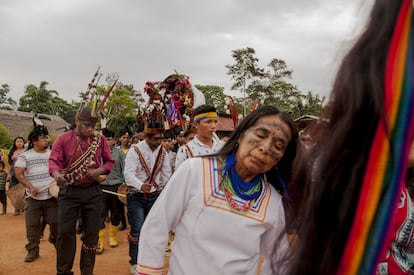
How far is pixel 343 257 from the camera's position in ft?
2.49

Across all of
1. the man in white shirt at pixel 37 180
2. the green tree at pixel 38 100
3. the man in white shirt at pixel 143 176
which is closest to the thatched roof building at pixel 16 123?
the green tree at pixel 38 100

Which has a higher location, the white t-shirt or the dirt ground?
the white t-shirt

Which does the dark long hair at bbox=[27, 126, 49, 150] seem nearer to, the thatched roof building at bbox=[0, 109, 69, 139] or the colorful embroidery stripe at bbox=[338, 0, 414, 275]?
the colorful embroidery stripe at bbox=[338, 0, 414, 275]

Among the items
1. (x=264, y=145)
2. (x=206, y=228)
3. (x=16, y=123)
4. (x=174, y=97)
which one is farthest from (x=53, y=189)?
(x=16, y=123)

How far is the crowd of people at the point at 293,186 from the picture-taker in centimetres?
73

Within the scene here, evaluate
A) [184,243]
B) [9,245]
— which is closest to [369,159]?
[184,243]

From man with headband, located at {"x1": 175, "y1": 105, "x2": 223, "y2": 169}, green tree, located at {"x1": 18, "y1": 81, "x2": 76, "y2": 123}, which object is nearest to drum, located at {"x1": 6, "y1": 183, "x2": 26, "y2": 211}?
man with headband, located at {"x1": 175, "y1": 105, "x2": 223, "y2": 169}

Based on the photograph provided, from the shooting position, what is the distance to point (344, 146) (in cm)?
77

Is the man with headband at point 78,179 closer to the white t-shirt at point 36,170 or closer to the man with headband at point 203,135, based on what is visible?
the man with headband at point 203,135

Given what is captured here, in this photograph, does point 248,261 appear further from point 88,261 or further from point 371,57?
point 88,261

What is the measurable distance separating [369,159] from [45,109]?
56.0 m

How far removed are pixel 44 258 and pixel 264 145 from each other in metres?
5.42

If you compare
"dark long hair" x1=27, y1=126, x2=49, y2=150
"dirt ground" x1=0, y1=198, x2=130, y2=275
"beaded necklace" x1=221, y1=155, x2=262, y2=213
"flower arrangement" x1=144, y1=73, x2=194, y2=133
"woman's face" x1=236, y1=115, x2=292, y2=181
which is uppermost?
"flower arrangement" x1=144, y1=73, x2=194, y2=133

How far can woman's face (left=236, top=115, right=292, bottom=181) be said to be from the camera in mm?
1810
